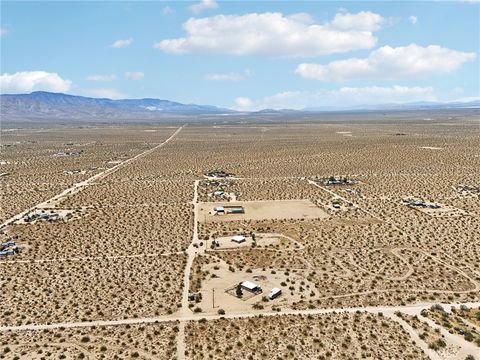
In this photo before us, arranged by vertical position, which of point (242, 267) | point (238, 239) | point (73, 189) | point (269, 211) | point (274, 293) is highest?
point (73, 189)

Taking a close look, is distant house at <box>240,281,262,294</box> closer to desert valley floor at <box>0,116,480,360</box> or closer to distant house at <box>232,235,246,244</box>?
desert valley floor at <box>0,116,480,360</box>

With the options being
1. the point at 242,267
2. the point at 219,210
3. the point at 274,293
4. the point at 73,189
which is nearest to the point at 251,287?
the point at 274,293

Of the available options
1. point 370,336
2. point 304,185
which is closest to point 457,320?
point 370,336

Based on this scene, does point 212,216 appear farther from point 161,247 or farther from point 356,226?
point 356,226

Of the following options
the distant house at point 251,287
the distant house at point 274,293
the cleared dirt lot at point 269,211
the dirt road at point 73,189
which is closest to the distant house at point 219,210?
the cleared dirt lot at point 269,211

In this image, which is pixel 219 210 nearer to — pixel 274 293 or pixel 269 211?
pixel 269 211
